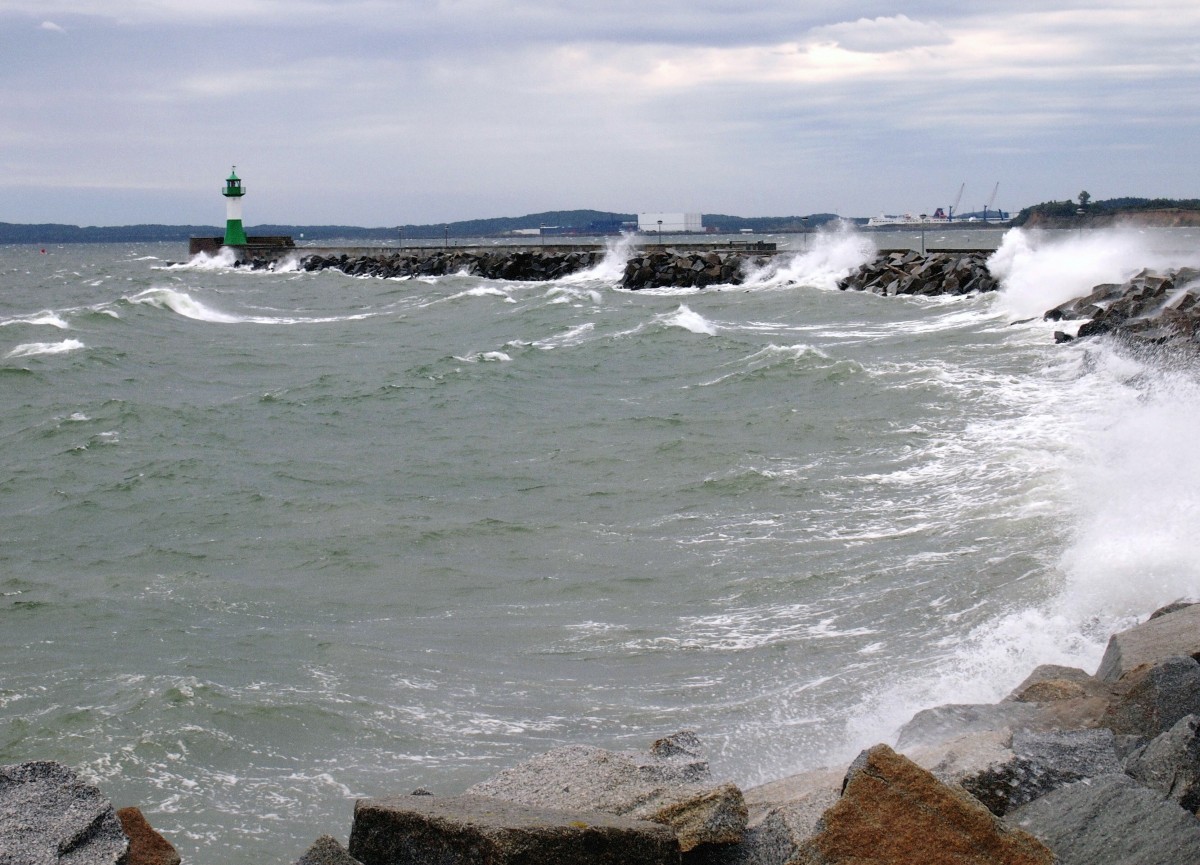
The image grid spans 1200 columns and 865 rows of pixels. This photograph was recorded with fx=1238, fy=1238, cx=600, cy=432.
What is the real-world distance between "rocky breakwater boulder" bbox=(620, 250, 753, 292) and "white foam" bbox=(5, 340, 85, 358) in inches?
803

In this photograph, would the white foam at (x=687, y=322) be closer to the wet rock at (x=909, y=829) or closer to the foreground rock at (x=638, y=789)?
the foreground rock at (x=638, y=789)

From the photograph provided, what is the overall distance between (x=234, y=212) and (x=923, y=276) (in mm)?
46080

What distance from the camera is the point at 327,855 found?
11.1 ft

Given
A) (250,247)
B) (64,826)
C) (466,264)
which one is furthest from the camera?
(250,247)

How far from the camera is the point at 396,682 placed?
6586 mm

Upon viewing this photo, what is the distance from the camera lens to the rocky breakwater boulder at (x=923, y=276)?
3047cm

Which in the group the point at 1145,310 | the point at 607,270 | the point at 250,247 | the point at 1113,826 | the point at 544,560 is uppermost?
the point at 250,247

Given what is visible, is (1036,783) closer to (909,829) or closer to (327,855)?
(909,829)

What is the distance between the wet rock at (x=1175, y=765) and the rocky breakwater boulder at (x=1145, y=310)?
12867 mm

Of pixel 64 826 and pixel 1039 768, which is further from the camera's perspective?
pixel 1039 768

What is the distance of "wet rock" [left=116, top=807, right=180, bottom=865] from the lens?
367 centimetres

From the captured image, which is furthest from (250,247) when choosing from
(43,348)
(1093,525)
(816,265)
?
(1093,525)

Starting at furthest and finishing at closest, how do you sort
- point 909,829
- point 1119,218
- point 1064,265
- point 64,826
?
point 1119,218, point 1064,265, point 64,826, point 909,829

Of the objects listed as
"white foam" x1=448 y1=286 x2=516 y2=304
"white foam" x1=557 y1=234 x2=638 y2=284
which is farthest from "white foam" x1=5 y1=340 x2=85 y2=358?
"white foam" x1=557 y1=234 x2=638 y2=284
